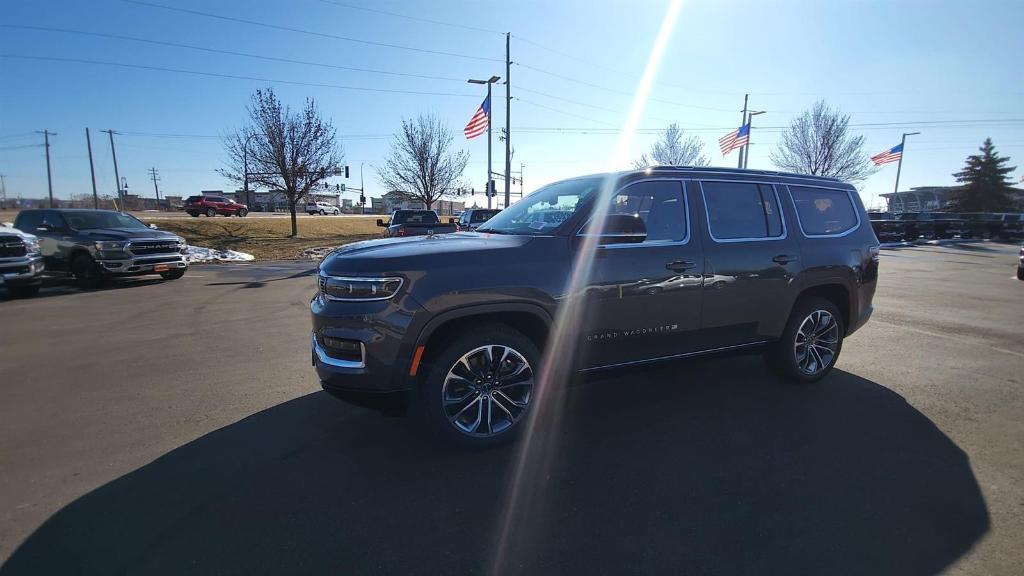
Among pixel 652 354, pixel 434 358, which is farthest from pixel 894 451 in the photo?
pixel 434 358

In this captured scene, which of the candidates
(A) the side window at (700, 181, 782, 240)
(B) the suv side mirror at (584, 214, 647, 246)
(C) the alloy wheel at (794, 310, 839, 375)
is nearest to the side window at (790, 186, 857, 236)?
(A) the side window at (700, 181, 782, 240)

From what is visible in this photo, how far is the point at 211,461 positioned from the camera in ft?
10.8

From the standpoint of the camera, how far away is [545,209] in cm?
413

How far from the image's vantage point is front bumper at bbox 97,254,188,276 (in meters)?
10.8

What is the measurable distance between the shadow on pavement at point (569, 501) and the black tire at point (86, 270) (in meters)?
9.94

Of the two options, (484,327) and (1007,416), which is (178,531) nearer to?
(484,327)

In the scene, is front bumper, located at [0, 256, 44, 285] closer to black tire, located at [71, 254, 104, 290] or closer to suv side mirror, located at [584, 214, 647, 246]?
black tire, located at [71, 254, 104, 290]

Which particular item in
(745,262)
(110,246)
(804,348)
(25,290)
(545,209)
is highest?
(545,209)

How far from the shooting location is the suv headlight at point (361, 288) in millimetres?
3055

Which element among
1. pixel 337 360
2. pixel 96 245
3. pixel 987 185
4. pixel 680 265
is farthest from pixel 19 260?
pixel 987 185

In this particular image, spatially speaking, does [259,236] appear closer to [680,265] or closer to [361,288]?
[361,288]

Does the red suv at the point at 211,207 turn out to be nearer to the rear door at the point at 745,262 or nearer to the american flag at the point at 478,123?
the american flag at the point at 478,123

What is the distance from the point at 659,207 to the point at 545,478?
2.27 metres

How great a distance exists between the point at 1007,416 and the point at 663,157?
1378 inches
